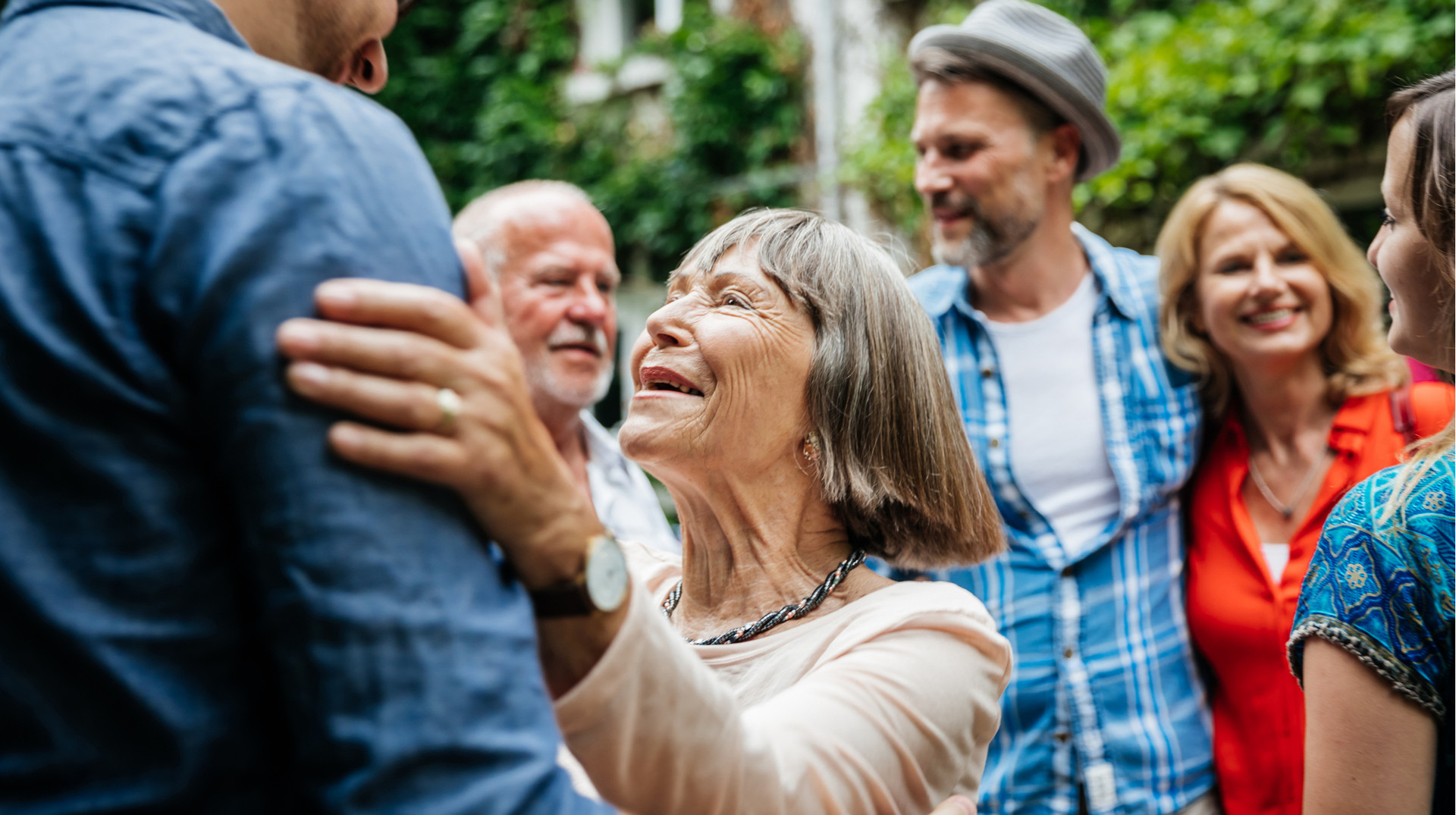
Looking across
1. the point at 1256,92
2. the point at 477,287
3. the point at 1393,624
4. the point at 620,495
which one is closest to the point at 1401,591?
the point at 1393,624

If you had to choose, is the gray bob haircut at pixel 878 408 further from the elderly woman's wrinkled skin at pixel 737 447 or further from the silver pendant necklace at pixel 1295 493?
the silver pendant necklace at pixel 1295 493

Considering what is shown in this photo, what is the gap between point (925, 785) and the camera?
1.58 meters

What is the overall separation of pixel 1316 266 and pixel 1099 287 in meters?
0.56

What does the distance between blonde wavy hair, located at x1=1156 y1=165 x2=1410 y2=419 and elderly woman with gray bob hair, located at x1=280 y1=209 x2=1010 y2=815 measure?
1293 millimetres

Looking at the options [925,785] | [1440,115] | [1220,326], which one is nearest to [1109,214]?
[1220,326]

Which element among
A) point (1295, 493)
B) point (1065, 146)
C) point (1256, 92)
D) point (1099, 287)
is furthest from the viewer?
point (1256, 92)

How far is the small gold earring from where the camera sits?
2008mm

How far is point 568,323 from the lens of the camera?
3631mm

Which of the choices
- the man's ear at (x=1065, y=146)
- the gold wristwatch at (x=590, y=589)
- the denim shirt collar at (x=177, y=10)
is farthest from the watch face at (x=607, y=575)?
the man's ear at (x=1065, y=146)

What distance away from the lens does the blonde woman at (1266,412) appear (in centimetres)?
271

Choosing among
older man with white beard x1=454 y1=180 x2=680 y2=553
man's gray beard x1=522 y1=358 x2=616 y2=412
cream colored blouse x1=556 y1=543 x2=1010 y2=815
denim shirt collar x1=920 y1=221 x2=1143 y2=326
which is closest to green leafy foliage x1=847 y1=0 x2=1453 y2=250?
denim shirt collar x1=920 y1=221 x2=1143 y2=326

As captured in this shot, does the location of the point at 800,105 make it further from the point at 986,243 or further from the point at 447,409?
the point at 447,409

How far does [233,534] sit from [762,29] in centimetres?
775

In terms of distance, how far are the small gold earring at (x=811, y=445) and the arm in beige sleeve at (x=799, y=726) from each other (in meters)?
0.41
